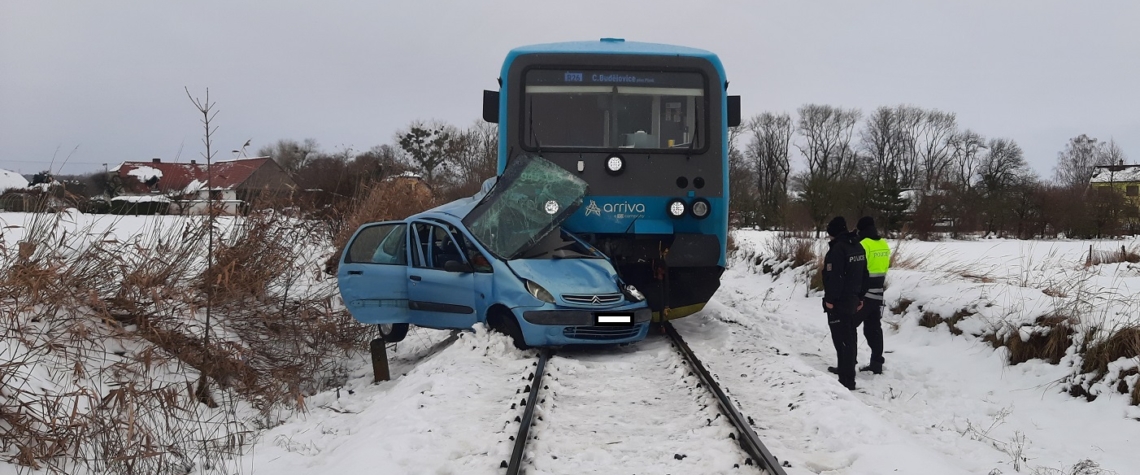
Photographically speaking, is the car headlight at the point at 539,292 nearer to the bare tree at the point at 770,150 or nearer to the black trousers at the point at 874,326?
the black trousers at the point at 874,326

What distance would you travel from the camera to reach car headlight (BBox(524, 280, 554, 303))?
7.82 meters

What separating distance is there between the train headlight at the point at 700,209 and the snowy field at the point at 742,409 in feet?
4.66

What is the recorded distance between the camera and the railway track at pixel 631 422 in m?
4.75

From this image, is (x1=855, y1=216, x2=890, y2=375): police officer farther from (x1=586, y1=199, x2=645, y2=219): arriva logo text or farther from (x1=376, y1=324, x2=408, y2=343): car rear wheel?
(x1=376, y1=324, x2=408, y2=343): car rear wheel

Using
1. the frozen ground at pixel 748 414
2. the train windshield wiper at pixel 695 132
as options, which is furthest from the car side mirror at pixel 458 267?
the train windshield wiper at pixel 695 132

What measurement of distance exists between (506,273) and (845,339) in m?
3.25

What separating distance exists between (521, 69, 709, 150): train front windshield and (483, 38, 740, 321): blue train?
0.01m

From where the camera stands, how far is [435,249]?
885cm

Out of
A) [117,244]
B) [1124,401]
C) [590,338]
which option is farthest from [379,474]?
[1124,401]

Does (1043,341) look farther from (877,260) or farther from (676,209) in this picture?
(676,209)

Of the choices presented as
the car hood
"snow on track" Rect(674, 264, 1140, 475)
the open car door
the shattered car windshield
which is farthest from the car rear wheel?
"snow on track" Rect(674, 264, 1140, 475)

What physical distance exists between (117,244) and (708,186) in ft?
20.5

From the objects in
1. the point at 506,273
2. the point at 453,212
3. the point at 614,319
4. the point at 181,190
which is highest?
the point at 181,190

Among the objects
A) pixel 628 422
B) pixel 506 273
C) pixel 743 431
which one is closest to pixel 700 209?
pixel 506 273
